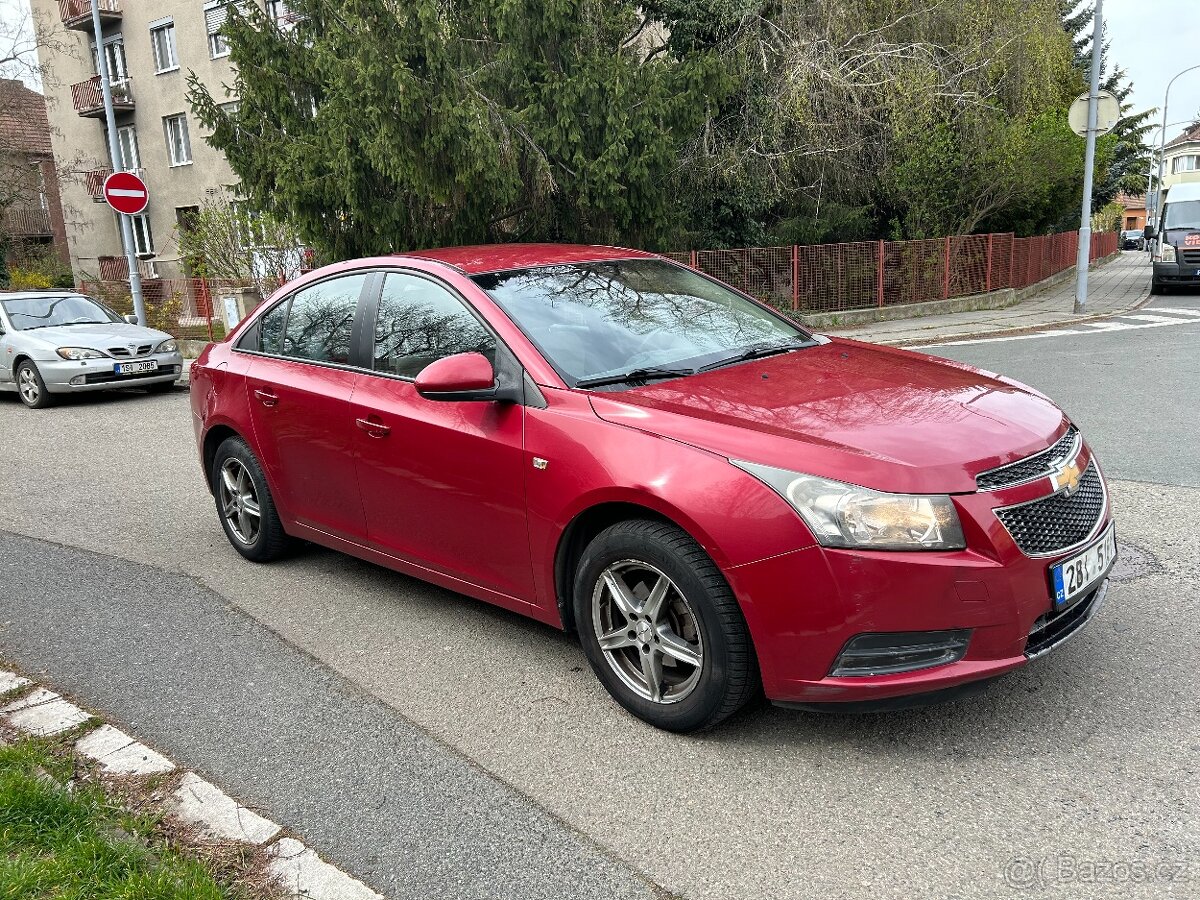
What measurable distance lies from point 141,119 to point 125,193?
65.9ft

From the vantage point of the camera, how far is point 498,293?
393cm

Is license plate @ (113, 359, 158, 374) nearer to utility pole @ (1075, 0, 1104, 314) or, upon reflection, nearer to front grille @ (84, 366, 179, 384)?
front grille @ (84, 366, 179, 384)

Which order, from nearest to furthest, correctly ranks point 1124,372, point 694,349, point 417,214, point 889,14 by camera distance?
point 694,349 → point 1124,372 → point 417,214 → point 889,14

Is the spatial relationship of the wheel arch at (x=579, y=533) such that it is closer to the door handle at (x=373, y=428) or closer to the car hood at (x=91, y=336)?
the door handle at (x=373, y=428)

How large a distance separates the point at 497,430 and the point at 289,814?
146 centimetres

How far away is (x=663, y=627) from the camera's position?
3176 mm

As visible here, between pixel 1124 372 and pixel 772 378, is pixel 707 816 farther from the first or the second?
pixel 1124 372

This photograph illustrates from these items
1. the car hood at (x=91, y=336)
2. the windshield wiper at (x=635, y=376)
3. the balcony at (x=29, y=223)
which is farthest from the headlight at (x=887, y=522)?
the balcony at (x=29, y=223)

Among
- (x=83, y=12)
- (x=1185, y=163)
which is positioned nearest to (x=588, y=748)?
(x=83, y=12)

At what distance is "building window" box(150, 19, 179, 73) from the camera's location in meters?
30.8

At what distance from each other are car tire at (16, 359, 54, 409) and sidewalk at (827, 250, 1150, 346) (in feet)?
36.9

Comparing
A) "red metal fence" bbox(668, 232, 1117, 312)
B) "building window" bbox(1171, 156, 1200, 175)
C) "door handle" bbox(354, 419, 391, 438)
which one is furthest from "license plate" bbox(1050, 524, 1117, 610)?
"building window" bbox(1171, 156, 1200, 175)

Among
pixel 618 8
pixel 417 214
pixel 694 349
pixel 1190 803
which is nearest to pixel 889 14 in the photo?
pixel 618 8

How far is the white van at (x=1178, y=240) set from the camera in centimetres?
2216
